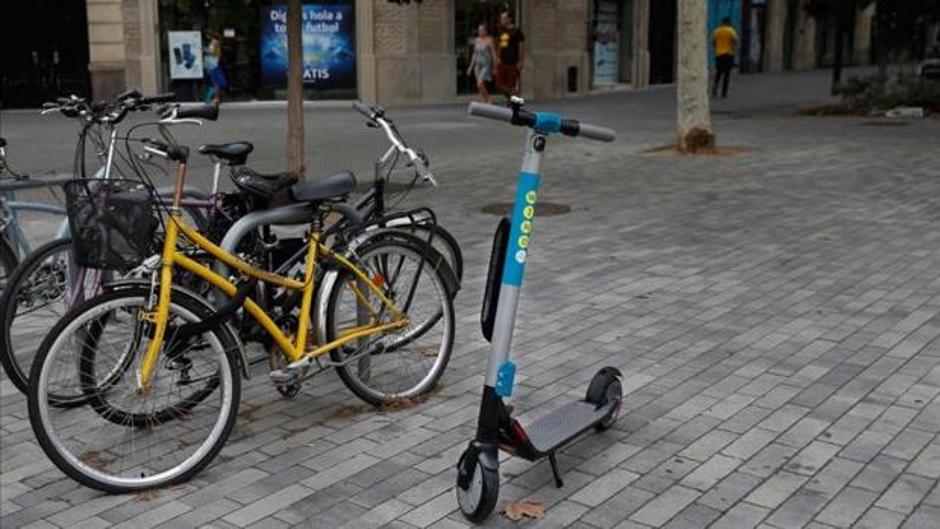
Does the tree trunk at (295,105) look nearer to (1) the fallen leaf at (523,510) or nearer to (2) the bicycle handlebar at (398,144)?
(2) the bicycle handlebar at (398,144)

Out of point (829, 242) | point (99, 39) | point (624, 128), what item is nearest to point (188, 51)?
point (99, 39)

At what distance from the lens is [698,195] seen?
10281 mm

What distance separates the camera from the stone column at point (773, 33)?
3706 centimetres

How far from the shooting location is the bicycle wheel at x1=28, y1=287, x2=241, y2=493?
362 cm

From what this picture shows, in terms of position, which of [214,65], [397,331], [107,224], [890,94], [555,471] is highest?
[214,65]

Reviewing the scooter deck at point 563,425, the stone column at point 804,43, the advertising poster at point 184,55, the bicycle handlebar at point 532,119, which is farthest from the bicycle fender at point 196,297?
the stone column at point 804,43

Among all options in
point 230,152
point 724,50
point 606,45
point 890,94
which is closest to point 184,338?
point 230,152

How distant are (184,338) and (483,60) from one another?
742 inches

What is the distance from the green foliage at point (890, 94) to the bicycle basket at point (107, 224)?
17705 mm

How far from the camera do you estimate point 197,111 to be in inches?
167

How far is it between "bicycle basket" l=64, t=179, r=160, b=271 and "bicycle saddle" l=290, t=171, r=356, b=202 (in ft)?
2.29

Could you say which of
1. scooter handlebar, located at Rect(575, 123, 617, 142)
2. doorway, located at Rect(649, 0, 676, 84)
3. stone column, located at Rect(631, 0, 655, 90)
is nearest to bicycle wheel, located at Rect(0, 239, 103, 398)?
scooter handlebar, located at Rect(575, 123, 617, 142)

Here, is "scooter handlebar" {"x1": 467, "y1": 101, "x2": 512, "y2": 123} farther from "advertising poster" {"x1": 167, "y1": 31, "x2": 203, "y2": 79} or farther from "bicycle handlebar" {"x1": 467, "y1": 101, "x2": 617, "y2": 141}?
"advertising poster" {"x1": 167, "y1": 31, "x2": 203, "y2": 79}

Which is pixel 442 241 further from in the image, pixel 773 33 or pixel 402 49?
pixel 773 33
